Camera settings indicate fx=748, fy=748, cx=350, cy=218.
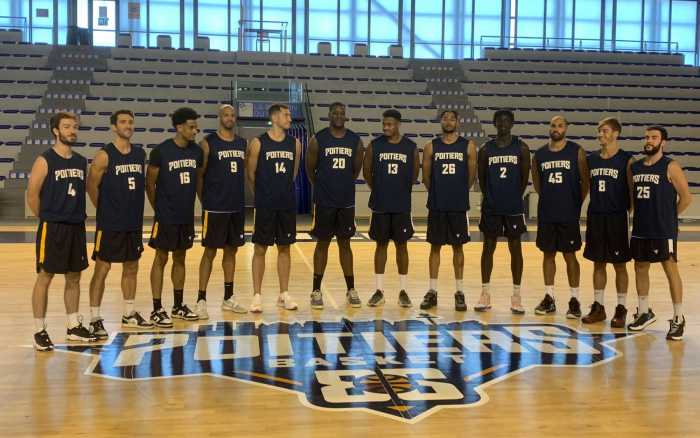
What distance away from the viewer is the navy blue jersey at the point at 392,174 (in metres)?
6.36

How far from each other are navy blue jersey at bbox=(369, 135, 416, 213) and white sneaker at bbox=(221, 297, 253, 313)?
142 centimetres

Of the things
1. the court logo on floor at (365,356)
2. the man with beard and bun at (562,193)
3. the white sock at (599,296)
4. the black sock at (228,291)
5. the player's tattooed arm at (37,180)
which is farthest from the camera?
the black sock at (228,291)

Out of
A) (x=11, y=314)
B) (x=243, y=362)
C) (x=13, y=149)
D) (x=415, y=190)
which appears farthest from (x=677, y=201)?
(x=13, y=149)

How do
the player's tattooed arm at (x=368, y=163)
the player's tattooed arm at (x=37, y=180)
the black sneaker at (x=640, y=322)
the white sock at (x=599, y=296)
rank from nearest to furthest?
the player's tattooed arm at (x=37, y=180) → the black sneaker at (x=640, y=322) → the white sock at (x=599, y=296) → the player's tattooed arm at (x=368, y=163)

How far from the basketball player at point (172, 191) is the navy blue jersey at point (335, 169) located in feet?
3.69

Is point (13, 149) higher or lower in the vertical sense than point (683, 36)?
lower

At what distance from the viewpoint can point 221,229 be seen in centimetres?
594

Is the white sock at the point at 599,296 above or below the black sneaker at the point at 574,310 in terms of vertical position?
above

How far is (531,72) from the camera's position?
21438 millimetres

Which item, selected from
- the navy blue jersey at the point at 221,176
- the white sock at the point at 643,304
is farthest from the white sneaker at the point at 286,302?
the white sock at the point at 643,304

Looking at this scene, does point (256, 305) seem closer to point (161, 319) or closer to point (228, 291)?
point (228, 291)

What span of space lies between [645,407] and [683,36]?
24.9 metres

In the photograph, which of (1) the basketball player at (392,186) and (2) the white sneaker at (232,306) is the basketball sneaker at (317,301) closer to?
(1) the basketball player at (392,186)

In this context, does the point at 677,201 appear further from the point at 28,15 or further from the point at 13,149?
the point at 28,15
